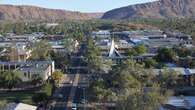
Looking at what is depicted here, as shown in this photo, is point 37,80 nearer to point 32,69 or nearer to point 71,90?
point 32,69

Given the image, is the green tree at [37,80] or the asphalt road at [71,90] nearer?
the asphalt road at [71,90]

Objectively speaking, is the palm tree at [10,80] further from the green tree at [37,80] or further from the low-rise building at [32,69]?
the green tree at [37,80]

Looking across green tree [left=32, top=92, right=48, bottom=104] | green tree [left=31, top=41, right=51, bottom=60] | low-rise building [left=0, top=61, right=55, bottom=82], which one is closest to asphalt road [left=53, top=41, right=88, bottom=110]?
green tree [left=32, top=92, right=48, bottom=104]

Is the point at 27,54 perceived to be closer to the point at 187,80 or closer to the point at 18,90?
the point at 18,90

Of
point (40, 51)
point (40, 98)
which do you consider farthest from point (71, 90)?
point (40, 51)

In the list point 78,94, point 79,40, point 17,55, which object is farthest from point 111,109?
point 79,40

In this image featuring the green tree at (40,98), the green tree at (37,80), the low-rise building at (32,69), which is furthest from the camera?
the low-rise building at (32,69)

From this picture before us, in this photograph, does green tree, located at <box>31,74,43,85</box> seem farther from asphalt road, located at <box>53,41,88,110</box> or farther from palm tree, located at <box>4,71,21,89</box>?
asphalt road, located at <box>53,41,88,110</box>

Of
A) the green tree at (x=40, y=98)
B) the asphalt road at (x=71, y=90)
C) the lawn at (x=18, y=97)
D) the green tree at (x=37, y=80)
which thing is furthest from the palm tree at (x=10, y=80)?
the green tree at (x=40, y=98)

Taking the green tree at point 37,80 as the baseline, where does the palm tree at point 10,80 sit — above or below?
above
